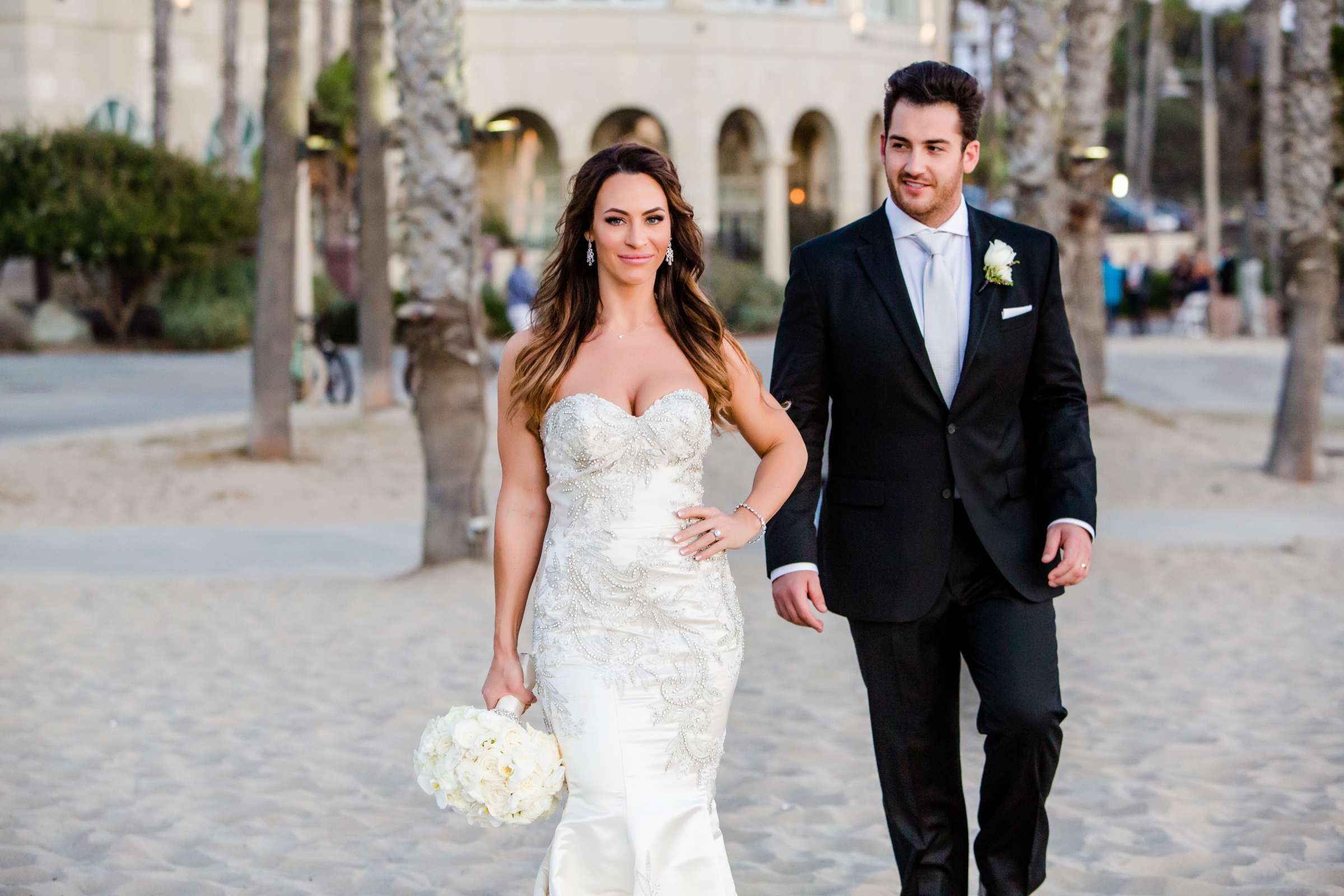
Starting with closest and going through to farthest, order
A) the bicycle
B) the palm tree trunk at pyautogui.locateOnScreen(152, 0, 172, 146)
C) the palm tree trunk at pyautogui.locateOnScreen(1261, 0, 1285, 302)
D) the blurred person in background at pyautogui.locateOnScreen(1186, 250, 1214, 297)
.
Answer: the bicycle
the palm tree trunk at pyautogui.locateOnScreen(1261, 0, 1285, 302)
the palm tree trunk at pyautogui.locateOnScreen(152, 0, 172, 146)
the blurred person in background at pyautogui.locateOnScreen(1186, 250, 1214, 297)

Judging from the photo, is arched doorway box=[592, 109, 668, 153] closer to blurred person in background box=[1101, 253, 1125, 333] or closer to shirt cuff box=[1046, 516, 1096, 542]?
blurred person in background box=[1101, 253, 1125, 333]

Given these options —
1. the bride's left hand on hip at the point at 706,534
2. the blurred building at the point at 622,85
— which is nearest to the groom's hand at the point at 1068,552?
the bride's left hand on hip at the point at 706,534

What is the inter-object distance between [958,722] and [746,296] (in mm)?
31706

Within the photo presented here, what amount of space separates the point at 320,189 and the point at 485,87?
205 inches

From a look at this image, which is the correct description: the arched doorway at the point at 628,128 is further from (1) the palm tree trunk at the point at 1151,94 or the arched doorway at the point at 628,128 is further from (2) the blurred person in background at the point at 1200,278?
(1) the palm tree trunk at the point at 1151,94

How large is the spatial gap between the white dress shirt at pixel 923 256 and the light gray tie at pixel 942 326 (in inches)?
0.5

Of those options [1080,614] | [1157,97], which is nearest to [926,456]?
[1080,614]

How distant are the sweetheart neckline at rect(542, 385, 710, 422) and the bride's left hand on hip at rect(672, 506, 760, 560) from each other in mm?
228

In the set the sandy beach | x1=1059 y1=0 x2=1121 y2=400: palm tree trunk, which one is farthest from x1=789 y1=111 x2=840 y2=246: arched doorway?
the sandy beach

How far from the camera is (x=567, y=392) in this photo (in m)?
3.58

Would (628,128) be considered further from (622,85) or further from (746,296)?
(746,296)

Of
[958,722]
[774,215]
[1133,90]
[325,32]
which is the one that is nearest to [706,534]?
[958,722]

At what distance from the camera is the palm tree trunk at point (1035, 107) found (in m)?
11.3

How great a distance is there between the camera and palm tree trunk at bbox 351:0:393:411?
60.2 feet
